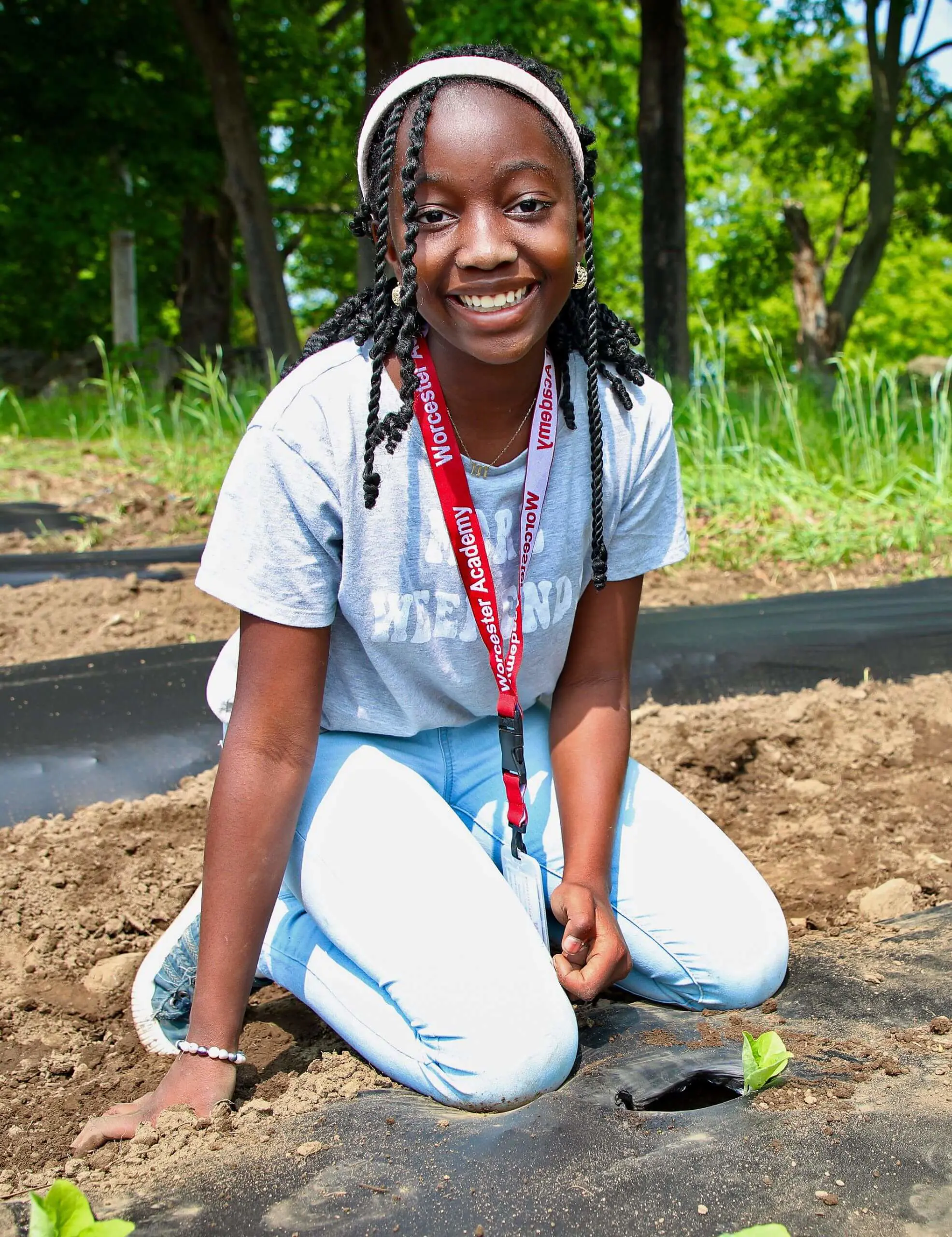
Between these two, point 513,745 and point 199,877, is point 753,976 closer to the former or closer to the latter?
point 513,745

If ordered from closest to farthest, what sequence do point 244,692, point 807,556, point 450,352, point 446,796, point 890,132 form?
point 244,692, point 450,352, point 446,796, point 807,556, point 890,132

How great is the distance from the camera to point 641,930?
1.92 meters

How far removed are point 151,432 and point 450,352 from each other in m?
5.43

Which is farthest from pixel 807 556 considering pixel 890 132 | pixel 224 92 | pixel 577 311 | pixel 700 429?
pixel 890 132

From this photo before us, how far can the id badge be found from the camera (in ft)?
6.10

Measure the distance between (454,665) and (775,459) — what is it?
3.72 meters

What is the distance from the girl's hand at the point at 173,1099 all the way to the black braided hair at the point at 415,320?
0.81 m

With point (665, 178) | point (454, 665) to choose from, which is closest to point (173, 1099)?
point (454, 665)

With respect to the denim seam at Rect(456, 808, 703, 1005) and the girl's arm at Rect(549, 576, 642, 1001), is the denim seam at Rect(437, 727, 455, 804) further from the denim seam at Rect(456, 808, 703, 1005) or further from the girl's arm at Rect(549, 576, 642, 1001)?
the girl's arm at Rect(549, 576, 642, 1001)

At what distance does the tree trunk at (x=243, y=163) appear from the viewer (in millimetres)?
8898

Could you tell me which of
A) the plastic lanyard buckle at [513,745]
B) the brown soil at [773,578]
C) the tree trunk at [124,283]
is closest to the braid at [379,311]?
the plastic lanyard buckle at [513,745]

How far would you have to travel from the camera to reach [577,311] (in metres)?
1.88

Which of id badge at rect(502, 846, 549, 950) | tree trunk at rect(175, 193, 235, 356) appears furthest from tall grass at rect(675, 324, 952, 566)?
tree trunk at rect(175, 193, 235, 356)

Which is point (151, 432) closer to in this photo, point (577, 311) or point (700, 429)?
point (700, 429)
